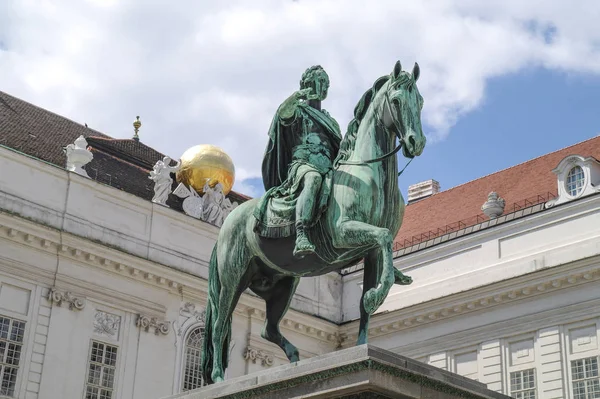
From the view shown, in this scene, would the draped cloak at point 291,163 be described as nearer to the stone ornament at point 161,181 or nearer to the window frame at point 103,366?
the window frame at point 103,366

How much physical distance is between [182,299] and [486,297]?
706 cm

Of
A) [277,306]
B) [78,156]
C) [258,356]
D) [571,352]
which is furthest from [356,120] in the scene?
[258,356]

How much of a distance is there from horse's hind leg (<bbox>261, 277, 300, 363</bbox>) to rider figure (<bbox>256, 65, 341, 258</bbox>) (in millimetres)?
632

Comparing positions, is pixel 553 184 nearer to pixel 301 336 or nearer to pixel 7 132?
pixel 301 336

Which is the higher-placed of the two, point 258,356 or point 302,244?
point 258,356

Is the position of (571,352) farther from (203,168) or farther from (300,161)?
(300,161)

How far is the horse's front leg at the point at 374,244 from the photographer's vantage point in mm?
6785

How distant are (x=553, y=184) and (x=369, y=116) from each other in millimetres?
19555

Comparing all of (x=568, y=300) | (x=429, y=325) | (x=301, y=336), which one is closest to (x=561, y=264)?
(x=568, y=300)

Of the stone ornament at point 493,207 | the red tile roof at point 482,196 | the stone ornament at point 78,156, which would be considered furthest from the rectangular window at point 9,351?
the stone ornament at point 493,207

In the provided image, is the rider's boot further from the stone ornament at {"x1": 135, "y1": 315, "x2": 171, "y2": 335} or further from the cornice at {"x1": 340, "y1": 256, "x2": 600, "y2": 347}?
the stone ornament at {"x1": 135, "y1": 315, "x2": 171, "y2": 335}

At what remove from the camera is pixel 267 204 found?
775cm

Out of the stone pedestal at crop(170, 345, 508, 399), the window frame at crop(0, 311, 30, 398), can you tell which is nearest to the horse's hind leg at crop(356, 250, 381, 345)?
the stone pedestal at crop(170, 345, 508, 399)

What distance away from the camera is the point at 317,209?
734 cm
